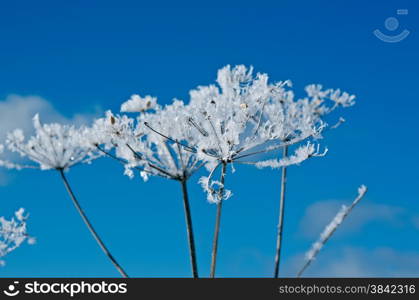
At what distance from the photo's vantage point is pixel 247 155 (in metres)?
7.06

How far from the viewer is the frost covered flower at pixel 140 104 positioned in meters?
9.37

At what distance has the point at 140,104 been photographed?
369 inches

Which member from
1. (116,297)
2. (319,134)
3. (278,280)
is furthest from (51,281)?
(319,134)

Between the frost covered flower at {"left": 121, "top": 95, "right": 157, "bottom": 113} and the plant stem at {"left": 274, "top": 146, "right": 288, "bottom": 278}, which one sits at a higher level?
the frost covered flower at {"left": 121, "top": 95, "right": 157, "bottom": 113}

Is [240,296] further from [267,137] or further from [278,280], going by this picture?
[267,137]

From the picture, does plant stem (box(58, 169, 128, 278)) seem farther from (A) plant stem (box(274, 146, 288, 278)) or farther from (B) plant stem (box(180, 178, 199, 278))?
(A) plant stem (box(274, 146, 288, 278))

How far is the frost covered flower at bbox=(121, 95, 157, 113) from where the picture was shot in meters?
9.37

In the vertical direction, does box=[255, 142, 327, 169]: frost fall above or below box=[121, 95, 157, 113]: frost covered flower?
below

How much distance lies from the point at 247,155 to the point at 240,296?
7.23 feet

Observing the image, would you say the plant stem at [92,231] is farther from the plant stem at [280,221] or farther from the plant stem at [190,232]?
the plant stem at [280,221]

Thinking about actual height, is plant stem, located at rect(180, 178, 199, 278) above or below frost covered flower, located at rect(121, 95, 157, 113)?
below

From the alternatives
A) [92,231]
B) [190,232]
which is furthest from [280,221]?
[92,231]

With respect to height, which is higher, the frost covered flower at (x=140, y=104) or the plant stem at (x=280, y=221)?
the frost covered flower at (x=140, y=104)

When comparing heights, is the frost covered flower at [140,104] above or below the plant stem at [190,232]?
above
